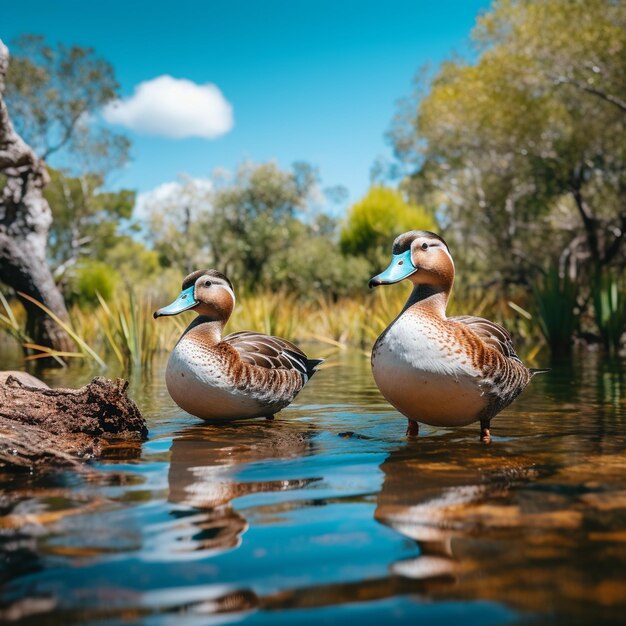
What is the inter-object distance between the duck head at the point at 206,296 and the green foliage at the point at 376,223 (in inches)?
1427

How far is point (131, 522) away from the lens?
2.93 metres

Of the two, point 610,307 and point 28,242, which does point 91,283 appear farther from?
point 610,307

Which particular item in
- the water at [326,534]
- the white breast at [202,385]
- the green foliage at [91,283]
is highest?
the green foliage at [91,283]

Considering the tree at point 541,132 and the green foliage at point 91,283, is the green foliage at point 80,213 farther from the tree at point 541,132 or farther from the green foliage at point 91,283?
the tree at point 541,132

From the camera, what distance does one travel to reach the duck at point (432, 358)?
14.7 feet

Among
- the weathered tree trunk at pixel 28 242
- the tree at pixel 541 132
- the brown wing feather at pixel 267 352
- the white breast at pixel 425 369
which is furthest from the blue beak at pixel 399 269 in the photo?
the tree at pixel 541 132

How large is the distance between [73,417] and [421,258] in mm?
2534

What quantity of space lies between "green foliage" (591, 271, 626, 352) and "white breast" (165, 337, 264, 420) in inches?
454

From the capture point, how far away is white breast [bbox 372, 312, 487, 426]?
4457 mm

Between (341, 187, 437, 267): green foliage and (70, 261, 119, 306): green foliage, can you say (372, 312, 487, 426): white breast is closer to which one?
(341, 187, 437, 267): green foliage

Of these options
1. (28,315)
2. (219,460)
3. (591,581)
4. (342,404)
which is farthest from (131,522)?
(28,315)

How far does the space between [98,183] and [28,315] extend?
3619cm

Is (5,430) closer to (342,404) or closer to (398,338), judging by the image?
(398,338)

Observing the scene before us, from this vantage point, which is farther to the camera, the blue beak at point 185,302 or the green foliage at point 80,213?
the green foliage at point 80,213
